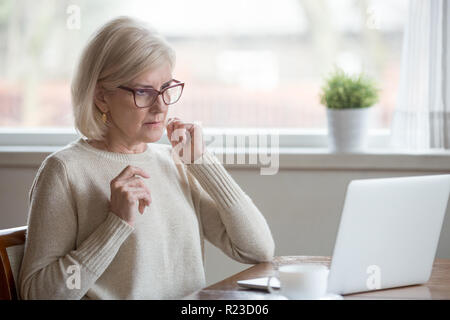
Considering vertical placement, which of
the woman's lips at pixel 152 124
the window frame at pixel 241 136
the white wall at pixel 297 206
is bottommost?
the white wall at pixel 297 206

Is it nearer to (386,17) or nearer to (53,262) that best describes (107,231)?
(53,262)

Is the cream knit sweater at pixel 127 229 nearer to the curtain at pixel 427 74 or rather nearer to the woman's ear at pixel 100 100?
the woman's ear at pixel 100 100

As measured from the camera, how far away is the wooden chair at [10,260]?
1356 mm

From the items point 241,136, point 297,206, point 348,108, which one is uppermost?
point 348,108

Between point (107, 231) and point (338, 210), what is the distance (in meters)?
1.28

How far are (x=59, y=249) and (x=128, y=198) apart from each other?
19 cm

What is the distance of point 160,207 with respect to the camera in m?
1.61

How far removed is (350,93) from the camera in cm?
240

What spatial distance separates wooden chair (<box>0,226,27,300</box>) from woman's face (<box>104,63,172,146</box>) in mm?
370

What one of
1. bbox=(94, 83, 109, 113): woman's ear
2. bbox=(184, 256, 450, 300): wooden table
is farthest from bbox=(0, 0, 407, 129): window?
bbox=(184, 256, 450, 300): wooden table

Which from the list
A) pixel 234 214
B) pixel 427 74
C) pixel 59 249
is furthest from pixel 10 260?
pixel 427 74

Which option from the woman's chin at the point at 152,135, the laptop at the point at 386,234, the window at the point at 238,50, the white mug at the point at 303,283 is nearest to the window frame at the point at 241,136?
the window at the point at 238,50

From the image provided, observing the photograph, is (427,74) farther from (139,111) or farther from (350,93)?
(139,111)

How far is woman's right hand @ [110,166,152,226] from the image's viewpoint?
1.39 metres
